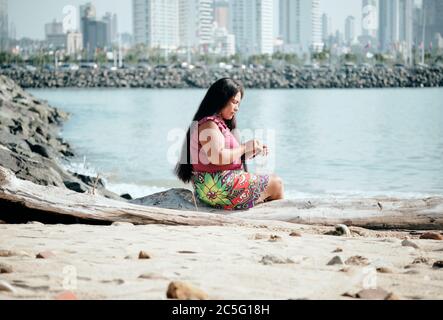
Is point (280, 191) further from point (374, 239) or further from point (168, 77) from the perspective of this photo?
point (168, 77)

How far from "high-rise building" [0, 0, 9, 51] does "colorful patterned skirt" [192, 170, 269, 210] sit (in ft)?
332

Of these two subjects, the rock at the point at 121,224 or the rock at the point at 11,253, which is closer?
the rock at the point at 11,253

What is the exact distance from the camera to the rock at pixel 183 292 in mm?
3121

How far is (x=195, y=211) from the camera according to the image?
17.3ft

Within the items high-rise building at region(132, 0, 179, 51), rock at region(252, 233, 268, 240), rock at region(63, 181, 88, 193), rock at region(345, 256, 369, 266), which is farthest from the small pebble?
high-rise building at region(132, 0, 179, 51)

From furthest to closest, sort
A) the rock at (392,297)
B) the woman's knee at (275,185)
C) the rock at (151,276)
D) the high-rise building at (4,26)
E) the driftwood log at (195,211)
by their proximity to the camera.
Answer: the high-rise building at (4,26), the woman's knee at (275,185), the driftwood log at (195,211), the rock at (151,276), the rock at (392,297)

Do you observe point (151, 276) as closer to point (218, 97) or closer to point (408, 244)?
point (408, 244)

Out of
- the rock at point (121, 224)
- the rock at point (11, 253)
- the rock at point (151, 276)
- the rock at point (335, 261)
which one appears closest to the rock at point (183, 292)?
the rock at point (151, 276)

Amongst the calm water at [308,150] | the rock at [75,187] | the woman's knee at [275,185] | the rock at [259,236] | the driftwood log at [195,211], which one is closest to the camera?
the rock at [259,236]

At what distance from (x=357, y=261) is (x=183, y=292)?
3.88 feet

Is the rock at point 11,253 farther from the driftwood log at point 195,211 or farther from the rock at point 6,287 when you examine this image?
the driftwood log at point 195,211

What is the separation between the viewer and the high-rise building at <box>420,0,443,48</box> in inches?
5758

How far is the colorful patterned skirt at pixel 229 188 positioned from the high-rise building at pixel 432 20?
145 metres

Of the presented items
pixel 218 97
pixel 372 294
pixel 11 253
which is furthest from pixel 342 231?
pixel 11 253
